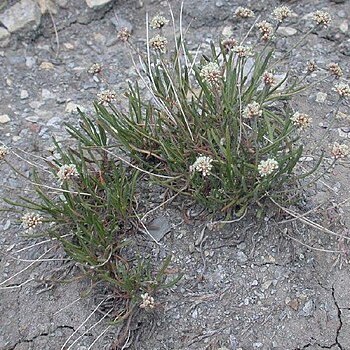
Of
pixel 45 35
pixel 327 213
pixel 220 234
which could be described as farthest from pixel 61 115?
pixel 327 213

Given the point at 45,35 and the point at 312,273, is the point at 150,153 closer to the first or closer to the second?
the point at 312,273

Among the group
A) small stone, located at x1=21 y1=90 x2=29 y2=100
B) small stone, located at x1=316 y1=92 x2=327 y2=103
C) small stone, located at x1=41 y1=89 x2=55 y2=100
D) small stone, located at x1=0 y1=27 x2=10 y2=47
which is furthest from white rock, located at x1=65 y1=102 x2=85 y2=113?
small stone, located at x1=316 y1=92 x2=327 y2=103

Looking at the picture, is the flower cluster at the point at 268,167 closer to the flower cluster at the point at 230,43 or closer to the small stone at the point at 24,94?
the flower cluster at the point at 230,43

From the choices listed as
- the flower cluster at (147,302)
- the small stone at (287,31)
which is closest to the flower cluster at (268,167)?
the flower cluster at (147,302)

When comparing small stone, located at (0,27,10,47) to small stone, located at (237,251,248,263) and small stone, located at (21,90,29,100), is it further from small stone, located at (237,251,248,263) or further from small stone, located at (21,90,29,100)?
small stone, located at (237,251,248,263)

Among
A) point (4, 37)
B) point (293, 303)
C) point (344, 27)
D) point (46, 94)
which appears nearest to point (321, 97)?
point (344, 27)

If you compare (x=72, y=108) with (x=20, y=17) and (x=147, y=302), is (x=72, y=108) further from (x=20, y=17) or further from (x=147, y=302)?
(x=147, y=302)
